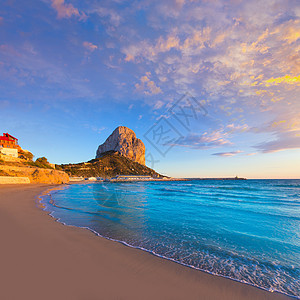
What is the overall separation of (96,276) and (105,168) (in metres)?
149

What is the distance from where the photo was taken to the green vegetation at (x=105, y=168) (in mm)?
127800

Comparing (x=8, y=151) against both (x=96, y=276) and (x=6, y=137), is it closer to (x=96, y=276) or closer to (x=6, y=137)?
A: (x=6, y=137)

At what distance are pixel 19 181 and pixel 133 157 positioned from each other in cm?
15822

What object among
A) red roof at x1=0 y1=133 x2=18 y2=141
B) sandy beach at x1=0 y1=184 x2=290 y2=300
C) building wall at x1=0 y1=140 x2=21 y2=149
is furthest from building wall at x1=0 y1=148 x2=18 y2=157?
sandy beach at x1=0 y1=184 x2=290 y2=300

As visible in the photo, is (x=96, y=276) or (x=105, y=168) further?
(x=105, y=168)

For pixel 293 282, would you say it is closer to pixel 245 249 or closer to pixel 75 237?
pixel 245 249

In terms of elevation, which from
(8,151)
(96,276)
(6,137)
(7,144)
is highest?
(6,137)

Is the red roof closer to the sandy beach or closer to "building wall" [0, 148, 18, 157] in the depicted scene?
"building wall" [0, 148, 18, 157]

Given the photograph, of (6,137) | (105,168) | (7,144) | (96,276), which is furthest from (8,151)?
(105,168)

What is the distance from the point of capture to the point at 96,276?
3488 mm

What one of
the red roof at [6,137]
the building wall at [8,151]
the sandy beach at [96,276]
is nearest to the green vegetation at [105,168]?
the red roof at [6,137]

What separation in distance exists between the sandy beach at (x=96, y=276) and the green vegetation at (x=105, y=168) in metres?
127

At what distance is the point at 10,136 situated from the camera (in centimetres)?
6012

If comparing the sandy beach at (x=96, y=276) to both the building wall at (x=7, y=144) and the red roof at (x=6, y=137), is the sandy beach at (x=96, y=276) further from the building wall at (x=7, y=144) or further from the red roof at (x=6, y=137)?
the red roof at (x=6, y=137)
